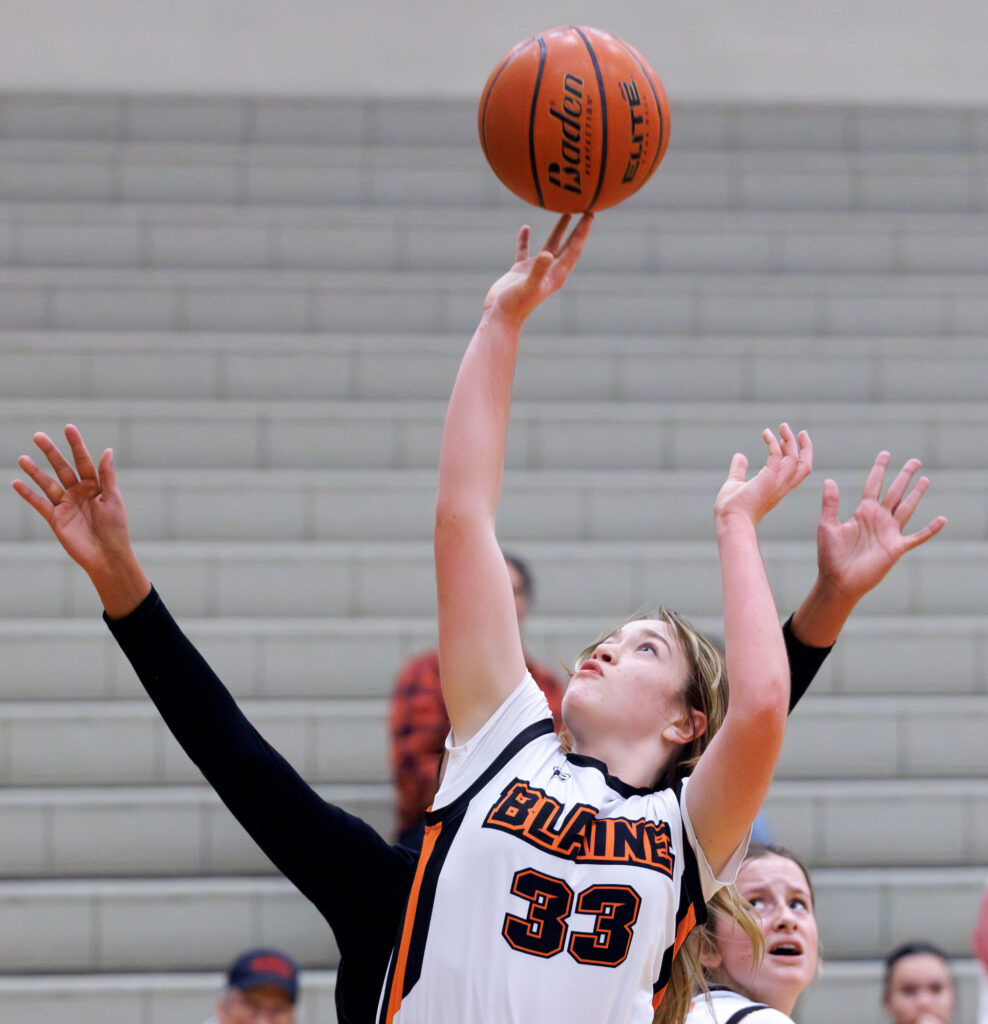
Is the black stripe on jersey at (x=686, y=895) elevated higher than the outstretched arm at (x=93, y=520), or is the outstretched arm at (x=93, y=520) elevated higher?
the outstretched arm at (x=93, y=520)

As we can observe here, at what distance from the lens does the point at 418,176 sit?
20.0 feet

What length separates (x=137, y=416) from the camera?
4.99 m

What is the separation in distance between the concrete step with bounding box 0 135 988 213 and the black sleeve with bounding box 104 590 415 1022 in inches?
188

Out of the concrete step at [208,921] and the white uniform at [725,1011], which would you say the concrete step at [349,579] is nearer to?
the concrete step at [208,921]

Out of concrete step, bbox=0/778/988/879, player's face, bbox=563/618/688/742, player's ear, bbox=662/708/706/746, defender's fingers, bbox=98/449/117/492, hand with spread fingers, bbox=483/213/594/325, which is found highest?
hand with spread fingers, bbox=483/213/594/325

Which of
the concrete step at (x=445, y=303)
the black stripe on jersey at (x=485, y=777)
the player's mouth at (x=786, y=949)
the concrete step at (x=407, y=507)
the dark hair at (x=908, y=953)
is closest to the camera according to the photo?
the black stripe on jersey at (x=485, y=777)

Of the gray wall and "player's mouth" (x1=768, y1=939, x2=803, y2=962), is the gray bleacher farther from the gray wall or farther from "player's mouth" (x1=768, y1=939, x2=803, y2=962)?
"player's mouth" (x1=768, y1=939, x2=803, y2=962)

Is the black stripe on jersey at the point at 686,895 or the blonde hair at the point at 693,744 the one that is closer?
the black stripe on jersey at the point at 686,895

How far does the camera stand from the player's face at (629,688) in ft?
5.07

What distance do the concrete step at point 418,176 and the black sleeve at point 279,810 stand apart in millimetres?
4772

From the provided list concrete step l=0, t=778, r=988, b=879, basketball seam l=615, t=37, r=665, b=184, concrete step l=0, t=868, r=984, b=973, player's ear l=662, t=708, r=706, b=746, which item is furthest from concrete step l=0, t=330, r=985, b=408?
player's ear l=662, t=708, r=706, b=746

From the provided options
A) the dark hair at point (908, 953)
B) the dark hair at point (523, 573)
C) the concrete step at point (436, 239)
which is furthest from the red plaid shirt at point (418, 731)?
the concrete step at point (436, 239)

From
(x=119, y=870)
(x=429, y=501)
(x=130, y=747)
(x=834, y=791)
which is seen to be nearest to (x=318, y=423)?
(x=429, y=501)

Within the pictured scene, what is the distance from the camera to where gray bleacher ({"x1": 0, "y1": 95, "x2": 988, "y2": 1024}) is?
3.94 meters
